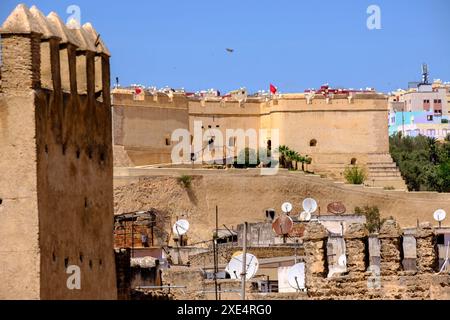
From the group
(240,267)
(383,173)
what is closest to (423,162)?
(383,173)

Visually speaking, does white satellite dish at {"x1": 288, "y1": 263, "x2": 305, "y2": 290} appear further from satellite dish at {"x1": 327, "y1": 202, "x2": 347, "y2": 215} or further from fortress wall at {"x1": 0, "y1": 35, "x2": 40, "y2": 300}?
satellite dish at {"x1": 327, "y1": 202, "x2": 347, "y2": 215}

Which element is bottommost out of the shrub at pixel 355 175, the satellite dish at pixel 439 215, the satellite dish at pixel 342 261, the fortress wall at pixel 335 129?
the satellite dish at pixel 342 261

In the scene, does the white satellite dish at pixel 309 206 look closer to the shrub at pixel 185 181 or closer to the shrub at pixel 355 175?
the shrub at pixel 185 181

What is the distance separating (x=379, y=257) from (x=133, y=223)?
14.5 meters

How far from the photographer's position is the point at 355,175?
65500 mm

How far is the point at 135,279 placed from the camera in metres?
23.0

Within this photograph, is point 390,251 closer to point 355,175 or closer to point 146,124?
point 146,124

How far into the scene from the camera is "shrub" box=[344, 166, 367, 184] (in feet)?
214

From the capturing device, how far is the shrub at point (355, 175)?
214 ft

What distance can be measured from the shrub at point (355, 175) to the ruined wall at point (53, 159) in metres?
47.1

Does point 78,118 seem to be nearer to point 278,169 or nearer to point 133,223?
point 133,223

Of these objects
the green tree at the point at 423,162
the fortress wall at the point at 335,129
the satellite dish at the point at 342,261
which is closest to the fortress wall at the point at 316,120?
the fortress wall at the point at 335,129

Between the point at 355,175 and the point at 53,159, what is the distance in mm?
49659

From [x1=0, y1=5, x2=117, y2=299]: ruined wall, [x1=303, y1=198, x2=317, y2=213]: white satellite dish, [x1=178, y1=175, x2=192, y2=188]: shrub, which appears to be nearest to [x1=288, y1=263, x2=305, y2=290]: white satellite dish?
[x1=0, y1=5, x2=117, y2=299]: ruined wall
